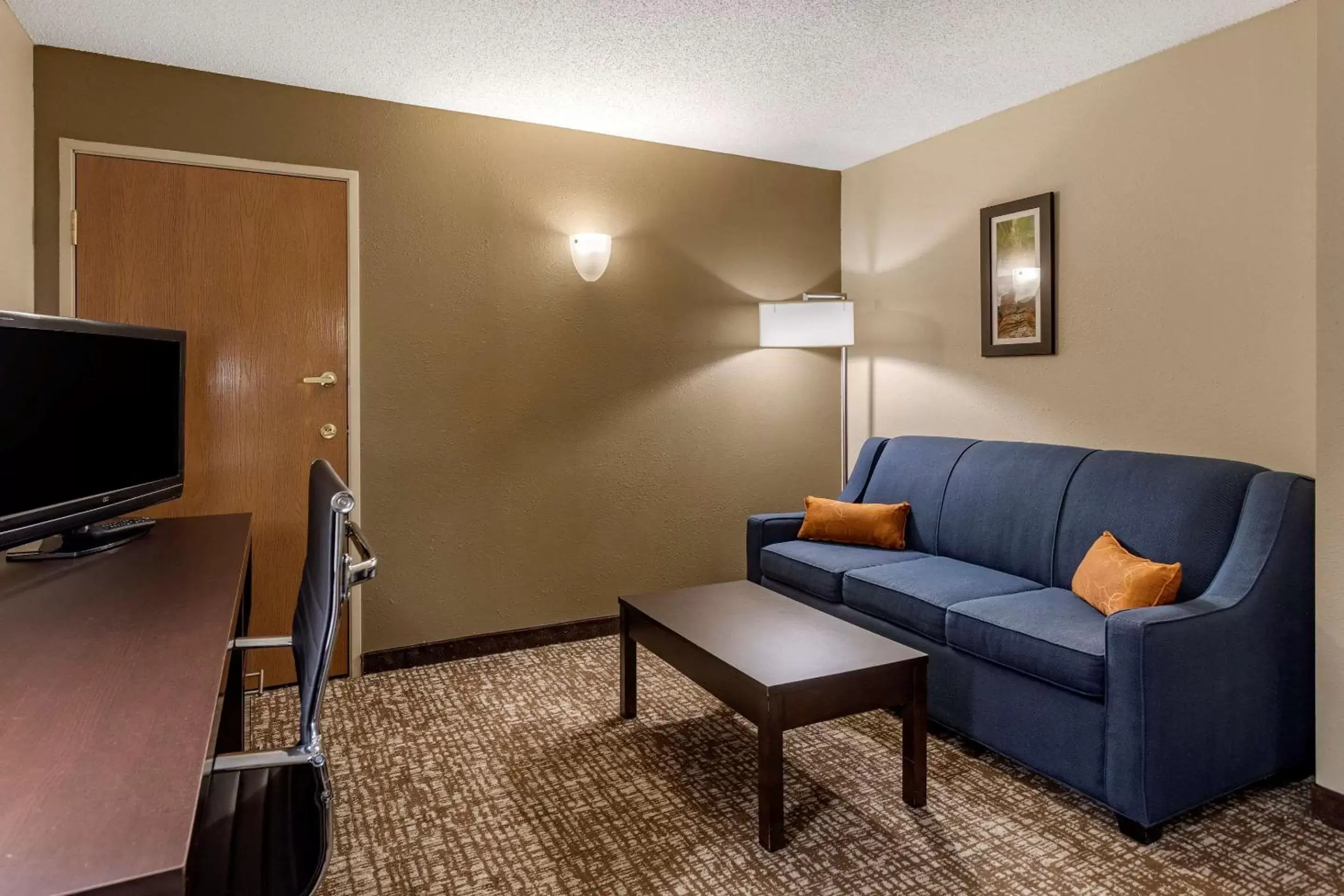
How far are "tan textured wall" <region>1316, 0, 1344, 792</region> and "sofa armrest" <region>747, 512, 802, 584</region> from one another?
197 centimetres

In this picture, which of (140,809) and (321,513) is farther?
(321,513)

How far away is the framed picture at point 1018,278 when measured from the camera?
3.41 metres

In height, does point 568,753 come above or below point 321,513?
below

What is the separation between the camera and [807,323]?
4.03m

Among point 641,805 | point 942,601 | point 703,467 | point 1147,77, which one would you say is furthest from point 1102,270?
point 641,805

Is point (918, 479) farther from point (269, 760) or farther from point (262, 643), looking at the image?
point (269, 760)

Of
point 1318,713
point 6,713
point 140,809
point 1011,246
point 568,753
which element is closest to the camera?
point 140,809

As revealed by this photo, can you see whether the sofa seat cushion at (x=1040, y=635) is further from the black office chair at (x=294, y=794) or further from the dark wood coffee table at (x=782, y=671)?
the black office chair at (x=294, y=794)

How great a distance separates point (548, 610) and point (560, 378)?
108 centimetres

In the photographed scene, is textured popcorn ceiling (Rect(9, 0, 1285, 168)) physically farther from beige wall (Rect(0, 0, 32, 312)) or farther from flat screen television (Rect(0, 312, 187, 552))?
flat screen television (Rect(0, 312, 187, 552))

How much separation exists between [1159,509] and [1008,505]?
604 mm

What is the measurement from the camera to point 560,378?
12.5 ft

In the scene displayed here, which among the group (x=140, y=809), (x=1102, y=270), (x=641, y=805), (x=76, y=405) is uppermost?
(x=1102, y=270)

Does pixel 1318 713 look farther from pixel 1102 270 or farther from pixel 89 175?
pixel 89 175
